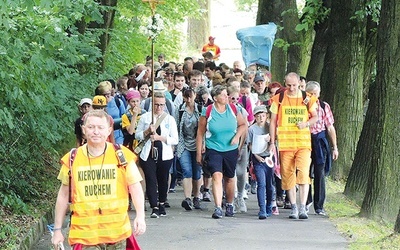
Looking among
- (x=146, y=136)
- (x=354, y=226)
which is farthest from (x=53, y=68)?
(x=354, y=226)

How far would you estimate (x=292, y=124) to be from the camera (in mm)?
13133

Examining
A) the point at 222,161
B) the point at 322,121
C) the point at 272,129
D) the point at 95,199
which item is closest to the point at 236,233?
the point at 222,161

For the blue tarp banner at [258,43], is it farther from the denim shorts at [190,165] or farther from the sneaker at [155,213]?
the sneaker at [155,213]

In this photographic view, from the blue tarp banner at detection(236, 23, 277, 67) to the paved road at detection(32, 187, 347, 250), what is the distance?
10664 mm

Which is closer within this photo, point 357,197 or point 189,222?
point 189,222

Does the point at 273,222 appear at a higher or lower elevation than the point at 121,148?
lower

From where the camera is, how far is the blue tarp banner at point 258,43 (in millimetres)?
24219

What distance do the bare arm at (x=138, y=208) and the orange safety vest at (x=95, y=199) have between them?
135 millimetres

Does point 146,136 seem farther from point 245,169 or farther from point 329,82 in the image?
point 329,82

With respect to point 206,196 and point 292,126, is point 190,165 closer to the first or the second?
point 206,196

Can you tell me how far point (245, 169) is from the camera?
46.3ft

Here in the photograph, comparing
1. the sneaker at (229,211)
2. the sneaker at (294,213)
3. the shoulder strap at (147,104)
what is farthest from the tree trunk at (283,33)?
the sneaker at (294,213)

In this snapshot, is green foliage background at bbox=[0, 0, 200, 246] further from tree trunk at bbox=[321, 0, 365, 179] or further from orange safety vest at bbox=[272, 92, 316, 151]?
tree trunk at bbox=[321, 0, 365, 179]

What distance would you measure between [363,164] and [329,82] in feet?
10.4
